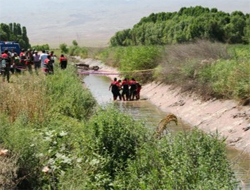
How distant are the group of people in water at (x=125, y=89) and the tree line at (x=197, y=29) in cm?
3349

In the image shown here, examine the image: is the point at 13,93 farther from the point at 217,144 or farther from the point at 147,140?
the point at 217,144

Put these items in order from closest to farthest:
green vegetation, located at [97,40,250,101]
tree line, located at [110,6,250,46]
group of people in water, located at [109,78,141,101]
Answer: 1. green vegetation, located at [97,40,250,101]
2. group of people in water, located at [109,78,141,101]
3. tree line, located at [110,6,250,46]

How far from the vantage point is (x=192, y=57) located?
38500mm

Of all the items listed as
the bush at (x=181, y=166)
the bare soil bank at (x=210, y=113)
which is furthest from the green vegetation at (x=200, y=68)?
the bush at (x=181, y=166)

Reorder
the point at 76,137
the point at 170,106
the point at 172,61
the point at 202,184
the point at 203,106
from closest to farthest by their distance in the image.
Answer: the point at 202,184 → the point at 76,137 → the point at 203,106 → the point at 170,106 → the point at 172,61

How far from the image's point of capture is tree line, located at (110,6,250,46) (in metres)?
87.1

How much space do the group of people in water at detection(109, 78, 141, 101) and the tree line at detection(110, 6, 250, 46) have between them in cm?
3349

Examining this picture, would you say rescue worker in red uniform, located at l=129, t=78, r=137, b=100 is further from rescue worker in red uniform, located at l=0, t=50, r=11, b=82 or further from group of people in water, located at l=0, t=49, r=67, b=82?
rescue worker in red uniform, located at l=0, t=50, r=11, b=82

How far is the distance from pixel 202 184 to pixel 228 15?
315ft

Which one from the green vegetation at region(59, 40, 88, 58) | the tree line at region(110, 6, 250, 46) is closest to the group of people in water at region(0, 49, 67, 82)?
the tree line at region(110, 6, 250, 46)

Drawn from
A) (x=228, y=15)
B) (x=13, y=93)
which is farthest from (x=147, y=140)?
(x=228, y=15)

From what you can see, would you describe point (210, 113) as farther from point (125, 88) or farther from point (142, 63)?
point (142, 63)

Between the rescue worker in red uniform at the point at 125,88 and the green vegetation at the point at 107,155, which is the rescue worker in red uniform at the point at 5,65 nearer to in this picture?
the rescue worker in red uniform at the point at 125,88

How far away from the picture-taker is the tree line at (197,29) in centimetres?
8712
